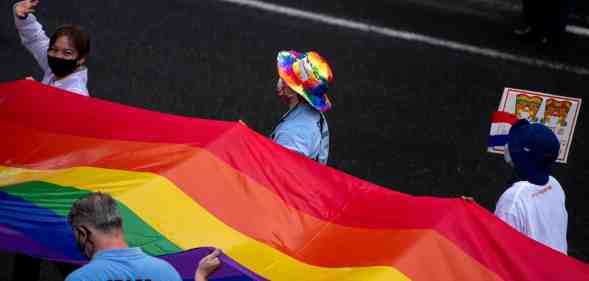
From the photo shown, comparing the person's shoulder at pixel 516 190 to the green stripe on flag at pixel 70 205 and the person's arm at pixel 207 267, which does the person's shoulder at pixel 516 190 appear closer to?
the green stripe on flag at pixel 70 205

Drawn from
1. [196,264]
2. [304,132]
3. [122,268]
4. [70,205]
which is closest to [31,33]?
[70,205]

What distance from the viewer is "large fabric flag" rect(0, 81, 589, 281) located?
6012mm

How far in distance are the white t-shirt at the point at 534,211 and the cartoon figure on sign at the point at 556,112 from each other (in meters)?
1.01

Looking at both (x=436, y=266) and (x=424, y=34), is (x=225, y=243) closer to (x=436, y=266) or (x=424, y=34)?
(x=436, y=266)

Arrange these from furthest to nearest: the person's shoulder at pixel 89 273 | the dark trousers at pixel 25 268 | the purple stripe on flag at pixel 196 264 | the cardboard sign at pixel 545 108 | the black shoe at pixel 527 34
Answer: the black shoe at pixel 527 34 < the cardboard sign at pixel 545 108 < the dark trousers at pixel 25 268 < the purple stripe on flag at pixel 196 264 < the person's shoulder at pixel 89 273

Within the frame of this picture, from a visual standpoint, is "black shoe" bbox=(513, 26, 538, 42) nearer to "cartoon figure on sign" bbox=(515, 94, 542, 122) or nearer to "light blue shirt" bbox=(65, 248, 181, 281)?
"cartoon figure on sign" bbox=(515, 94, 542, 122)

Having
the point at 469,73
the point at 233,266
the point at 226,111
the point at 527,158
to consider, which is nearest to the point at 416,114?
the point at 469,73

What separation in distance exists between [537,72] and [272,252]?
4860mm

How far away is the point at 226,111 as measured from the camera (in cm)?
966

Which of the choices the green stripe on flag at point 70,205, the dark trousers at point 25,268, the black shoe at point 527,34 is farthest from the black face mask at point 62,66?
the black shoe at point 527,34

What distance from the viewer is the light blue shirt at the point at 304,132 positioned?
7035 mm

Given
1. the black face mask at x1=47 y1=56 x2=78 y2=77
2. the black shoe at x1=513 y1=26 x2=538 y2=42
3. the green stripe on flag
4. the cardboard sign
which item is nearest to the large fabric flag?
the green stripe on flag

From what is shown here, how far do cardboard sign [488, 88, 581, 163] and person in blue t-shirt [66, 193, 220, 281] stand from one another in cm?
300

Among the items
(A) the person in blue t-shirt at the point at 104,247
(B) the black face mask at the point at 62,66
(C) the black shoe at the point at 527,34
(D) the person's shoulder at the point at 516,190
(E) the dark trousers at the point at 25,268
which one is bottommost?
(E) the dark trousers at the point at 25,268
